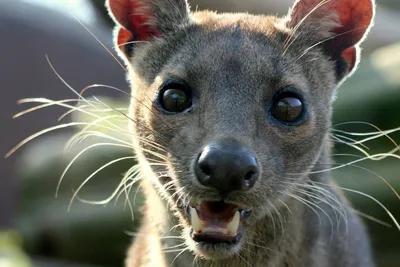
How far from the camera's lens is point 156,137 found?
8.73ft

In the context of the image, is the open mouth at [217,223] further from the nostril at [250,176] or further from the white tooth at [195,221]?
the nostril at [250,176]

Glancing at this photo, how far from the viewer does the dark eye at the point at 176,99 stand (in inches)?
104

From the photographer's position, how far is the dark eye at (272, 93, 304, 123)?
262 centimetres

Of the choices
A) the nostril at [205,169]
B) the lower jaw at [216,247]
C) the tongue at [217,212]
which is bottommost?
the lower jaw at [216,247]

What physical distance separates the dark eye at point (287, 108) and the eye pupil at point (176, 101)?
35cm

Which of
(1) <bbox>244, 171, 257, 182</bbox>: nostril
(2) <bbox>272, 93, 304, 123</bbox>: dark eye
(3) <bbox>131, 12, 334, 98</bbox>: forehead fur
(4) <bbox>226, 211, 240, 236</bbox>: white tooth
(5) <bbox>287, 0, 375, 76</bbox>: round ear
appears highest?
(5) <bbox>287, 0, 375, 76</bbox>: round ear

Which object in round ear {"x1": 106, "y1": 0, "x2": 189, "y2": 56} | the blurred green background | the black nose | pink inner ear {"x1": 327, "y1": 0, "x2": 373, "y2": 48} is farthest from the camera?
the blurred green background

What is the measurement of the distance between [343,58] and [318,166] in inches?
19.9

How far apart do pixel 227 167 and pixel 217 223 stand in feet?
0.99

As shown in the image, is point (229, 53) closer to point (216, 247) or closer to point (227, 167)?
point (227, 167)

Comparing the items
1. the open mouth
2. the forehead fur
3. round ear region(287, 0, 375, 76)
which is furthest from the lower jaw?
round ear region(287, 0, 375, 76)

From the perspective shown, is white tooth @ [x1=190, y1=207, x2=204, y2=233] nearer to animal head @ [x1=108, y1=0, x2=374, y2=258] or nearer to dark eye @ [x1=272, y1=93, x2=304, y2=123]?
animal head @ [x1=108, y1=0, x2=374, y2=258]

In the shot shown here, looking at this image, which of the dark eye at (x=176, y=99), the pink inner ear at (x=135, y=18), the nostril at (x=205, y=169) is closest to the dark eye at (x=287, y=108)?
the dark eye at (x=176, y=99)

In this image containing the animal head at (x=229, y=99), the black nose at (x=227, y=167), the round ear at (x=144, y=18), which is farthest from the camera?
the round ear at (x=144, y=18)
